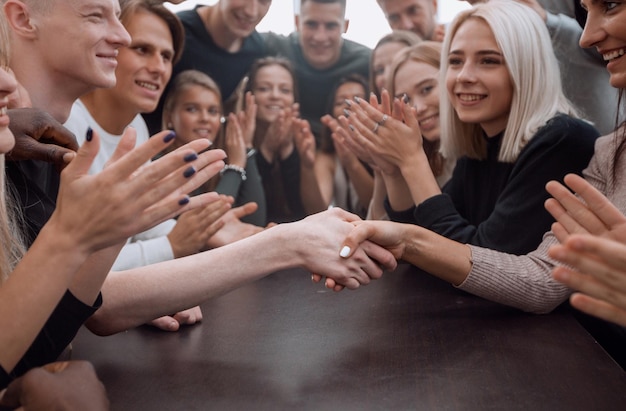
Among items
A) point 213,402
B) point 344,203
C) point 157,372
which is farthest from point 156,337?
point 344,203

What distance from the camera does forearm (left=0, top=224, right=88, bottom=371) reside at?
2.89 feet

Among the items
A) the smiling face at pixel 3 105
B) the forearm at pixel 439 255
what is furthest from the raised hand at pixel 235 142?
the smiling face at pixel 3 105

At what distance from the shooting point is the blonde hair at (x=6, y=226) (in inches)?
40.9

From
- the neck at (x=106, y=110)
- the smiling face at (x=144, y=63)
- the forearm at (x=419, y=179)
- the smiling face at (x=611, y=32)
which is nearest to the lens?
the smiling face at (x=611, y=32)

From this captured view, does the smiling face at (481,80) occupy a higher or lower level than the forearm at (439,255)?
higher

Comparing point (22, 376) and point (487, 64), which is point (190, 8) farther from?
point (22, 376)

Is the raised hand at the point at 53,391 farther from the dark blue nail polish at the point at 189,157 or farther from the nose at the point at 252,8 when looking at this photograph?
the nose at the point at 252,8

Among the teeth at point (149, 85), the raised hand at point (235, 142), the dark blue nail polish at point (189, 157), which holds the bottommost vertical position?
the raised hand at point (235, 142)

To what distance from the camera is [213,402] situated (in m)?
0.95

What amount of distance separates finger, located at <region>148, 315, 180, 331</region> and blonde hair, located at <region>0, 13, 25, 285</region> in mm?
276

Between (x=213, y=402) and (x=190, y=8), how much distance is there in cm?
186

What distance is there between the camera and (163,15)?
8.16ft

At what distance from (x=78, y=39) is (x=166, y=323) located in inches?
30.8

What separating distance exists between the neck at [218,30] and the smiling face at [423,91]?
0.58 meters
